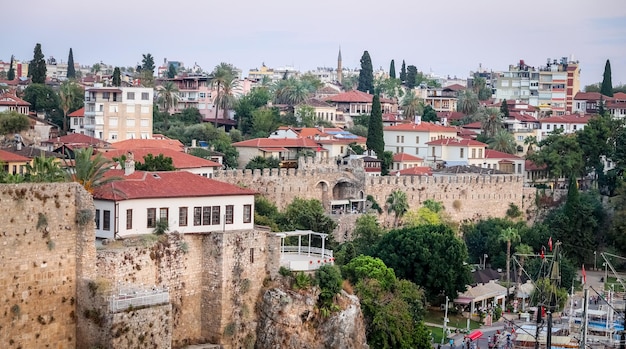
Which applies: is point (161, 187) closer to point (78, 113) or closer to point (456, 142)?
point (78, 113)

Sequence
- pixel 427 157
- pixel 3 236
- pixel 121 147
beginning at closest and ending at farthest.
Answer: pixel 3 236
pixel 121 147
pixel 427 157

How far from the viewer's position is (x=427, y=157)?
329ft

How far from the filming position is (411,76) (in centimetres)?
18788

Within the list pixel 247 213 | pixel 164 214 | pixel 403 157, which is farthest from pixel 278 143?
pixel 164 214

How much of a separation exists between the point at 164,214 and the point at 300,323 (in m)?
6.59

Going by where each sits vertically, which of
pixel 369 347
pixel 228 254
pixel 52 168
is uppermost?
pixel 52 168

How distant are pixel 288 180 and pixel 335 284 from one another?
27.0 meters

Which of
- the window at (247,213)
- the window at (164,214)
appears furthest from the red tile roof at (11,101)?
the window at (164,214)

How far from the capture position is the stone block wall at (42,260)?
38.1 m

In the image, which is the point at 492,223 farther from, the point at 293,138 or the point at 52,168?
the point at 52,168

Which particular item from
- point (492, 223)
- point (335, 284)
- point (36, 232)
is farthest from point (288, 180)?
point (36, 232)

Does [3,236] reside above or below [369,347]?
above

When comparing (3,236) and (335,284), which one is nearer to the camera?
(3,236)

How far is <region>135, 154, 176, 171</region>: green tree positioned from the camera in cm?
5820
